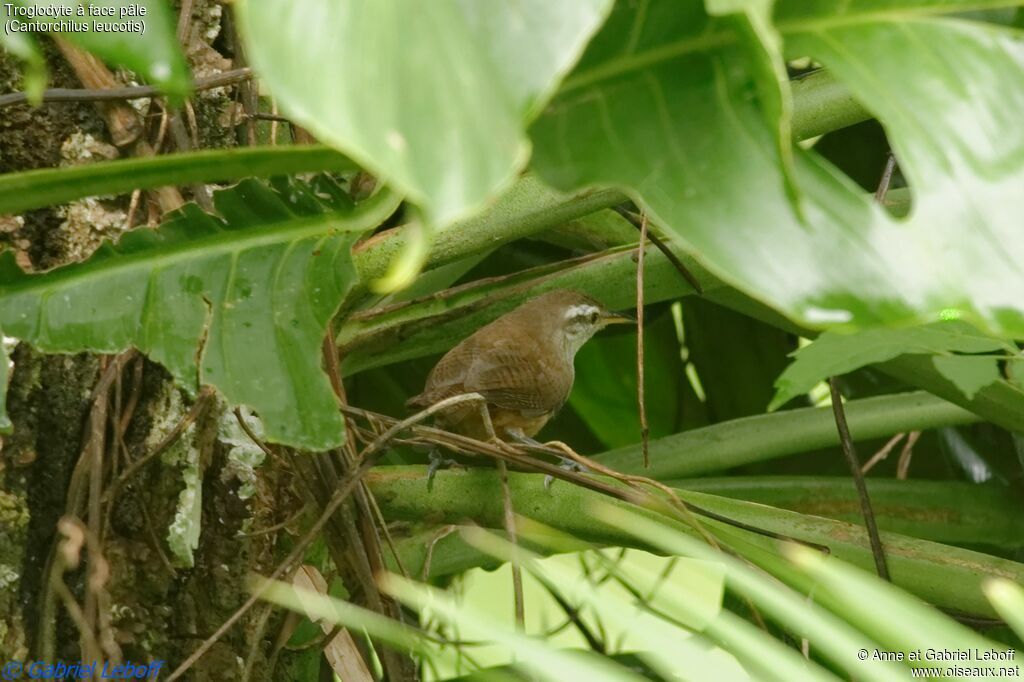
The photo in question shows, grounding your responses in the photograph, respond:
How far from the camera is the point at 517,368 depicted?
2201 mm

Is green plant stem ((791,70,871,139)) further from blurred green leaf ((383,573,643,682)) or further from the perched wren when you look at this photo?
blurred green leaf ((383,573,643,682))

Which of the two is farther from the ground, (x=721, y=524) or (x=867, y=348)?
(x=867, y=348)

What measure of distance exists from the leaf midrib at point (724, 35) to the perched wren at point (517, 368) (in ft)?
3.28

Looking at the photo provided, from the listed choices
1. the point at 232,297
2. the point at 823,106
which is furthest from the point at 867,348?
the point at 232,297

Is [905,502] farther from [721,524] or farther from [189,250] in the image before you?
[189,250]

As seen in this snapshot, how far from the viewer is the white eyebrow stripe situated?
7.45ft

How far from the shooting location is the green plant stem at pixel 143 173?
1039mm

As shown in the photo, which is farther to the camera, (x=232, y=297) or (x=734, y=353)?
(x=734, y=353)

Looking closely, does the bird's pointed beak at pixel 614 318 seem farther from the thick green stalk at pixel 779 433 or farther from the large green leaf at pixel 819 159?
the large green leaf at pixel 819 159

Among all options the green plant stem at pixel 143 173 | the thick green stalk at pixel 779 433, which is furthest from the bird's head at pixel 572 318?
the green plant stem at pixel 143 173

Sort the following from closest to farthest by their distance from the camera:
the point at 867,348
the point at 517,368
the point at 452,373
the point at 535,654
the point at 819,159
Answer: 1. the point at 535,654
2. the point at 819,159
3. the point at 867,348
4. the point at 452,373
5. the point at 517,368

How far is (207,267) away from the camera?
1.25 metres

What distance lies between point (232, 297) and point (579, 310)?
1175mm

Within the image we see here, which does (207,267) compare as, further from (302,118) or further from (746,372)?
(746,372)
